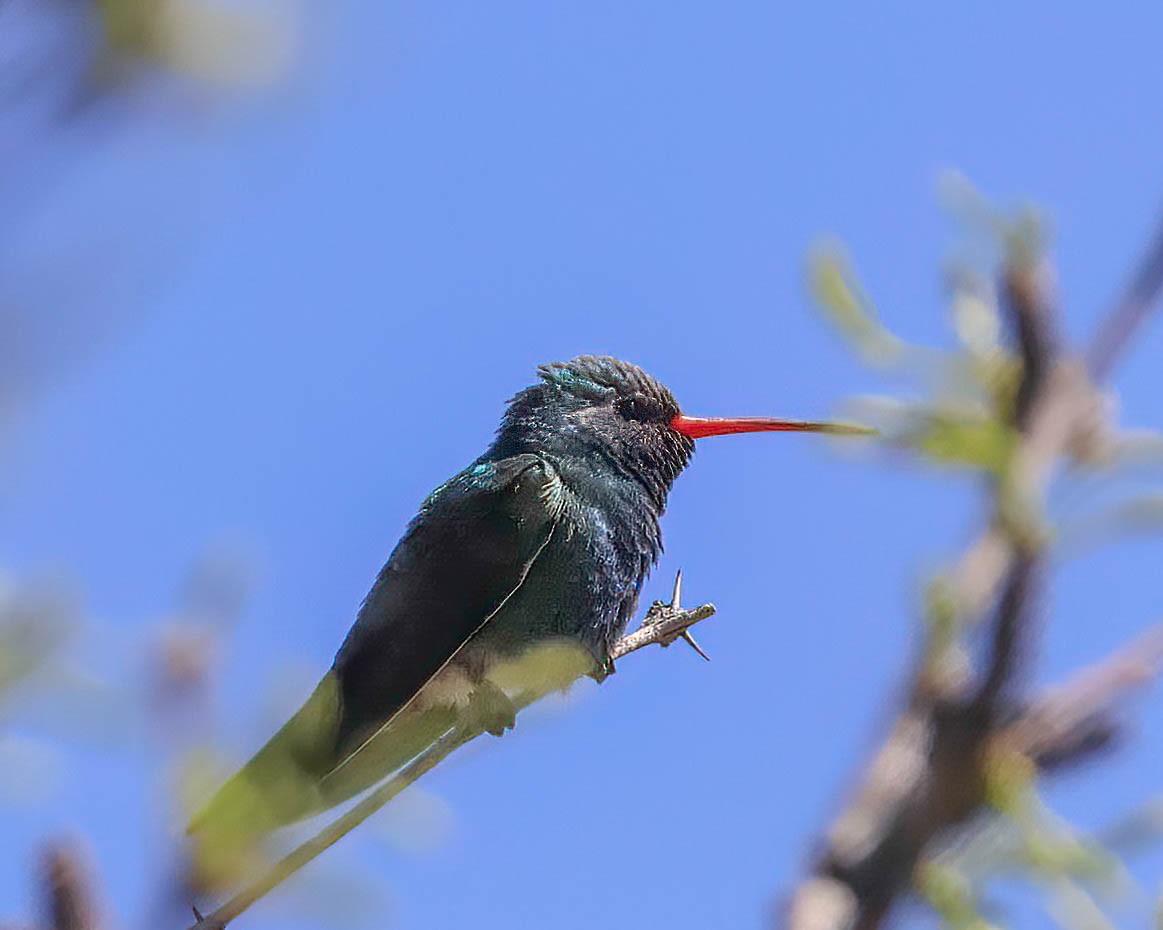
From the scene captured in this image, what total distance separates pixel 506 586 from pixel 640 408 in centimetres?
127

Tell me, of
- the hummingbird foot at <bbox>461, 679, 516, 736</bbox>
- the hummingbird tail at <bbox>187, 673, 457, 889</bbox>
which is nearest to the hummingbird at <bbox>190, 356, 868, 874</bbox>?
the hummingbird foot at <bbox>461, 679, 516, 736</bbox>

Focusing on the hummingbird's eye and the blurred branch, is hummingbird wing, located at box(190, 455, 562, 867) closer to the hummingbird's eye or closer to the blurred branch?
the hummingbird's eye

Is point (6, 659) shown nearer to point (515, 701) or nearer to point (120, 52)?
point (120, 52)

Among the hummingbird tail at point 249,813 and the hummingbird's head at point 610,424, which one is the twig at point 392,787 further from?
the hummingbird's head at point 610,424

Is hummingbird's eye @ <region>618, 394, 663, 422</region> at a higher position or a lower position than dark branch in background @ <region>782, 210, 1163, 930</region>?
higher

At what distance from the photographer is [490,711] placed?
472cm

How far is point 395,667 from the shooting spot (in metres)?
4.81

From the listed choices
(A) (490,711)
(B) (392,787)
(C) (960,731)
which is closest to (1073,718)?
(C) (960,731)

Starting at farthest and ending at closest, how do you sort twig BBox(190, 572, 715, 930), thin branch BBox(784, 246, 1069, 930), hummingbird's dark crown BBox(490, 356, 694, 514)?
Result: hummingbird's dark crown BBox(490, 356, 694, 514) → twig BBox(190, 572, 715, 930) → thin branch BBox(784, 246, 1069, 930)

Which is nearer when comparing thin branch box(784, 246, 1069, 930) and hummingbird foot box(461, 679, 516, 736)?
thin branch box(784, 246, 1069, 930)

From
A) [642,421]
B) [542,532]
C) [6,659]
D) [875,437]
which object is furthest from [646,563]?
[875,437]

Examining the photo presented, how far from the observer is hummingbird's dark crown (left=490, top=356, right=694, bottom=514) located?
5523mm

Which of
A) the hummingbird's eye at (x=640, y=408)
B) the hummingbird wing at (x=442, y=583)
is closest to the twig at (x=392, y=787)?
the hummingbird wing at (x=442, y=583)

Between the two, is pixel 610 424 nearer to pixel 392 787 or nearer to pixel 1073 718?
pixel 392 787
